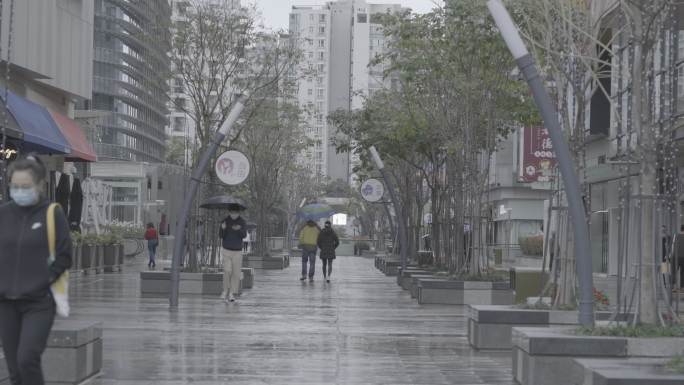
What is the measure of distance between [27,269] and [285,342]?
25.9 ft

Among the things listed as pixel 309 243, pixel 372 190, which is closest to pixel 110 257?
pixel 309 243

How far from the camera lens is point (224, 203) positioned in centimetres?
2552

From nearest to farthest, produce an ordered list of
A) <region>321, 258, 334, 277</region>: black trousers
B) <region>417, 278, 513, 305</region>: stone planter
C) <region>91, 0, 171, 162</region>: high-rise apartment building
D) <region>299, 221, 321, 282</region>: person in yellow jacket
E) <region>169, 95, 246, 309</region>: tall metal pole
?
<region>169, 95, 246, 309</region>: tall metal pole, <region>417, 278, 513, 305</region>: stone planter, <region>321, 258, 334, 277</region>: black trousers, <region>299, 221, 321, 282</region>: person in yellow jacket, <region>91, 0, 171, 162</region>: high-rise apartment building

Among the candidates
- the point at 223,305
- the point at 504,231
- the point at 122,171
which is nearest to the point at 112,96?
the point at 122,171

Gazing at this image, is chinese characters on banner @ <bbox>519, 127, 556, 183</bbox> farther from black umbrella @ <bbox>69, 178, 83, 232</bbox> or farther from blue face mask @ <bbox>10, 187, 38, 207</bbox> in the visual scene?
blue face mask @ <bbox>10, 187, 38, 207</bbox>

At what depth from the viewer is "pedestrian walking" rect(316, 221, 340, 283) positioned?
35031 millimetres

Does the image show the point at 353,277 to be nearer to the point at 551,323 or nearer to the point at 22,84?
the point at 22,84

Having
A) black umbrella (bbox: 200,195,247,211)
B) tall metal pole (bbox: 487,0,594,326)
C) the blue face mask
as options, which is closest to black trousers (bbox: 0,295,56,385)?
the blue face mask

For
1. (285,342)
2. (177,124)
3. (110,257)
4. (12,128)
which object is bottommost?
(285,342)

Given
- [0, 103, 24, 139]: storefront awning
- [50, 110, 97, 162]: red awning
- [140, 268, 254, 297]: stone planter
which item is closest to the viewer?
[0, 103, 24, 139]: storefront awning

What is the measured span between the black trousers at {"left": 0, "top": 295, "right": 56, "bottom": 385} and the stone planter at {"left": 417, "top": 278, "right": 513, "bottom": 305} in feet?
53.2

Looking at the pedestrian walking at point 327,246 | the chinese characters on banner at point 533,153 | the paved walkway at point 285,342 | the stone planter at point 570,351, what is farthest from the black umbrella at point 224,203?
the chinese characters on banner at point 533,153

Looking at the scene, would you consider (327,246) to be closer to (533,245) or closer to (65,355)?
(533,245)

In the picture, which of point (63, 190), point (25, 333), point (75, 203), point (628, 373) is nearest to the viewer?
point (25, 333)
